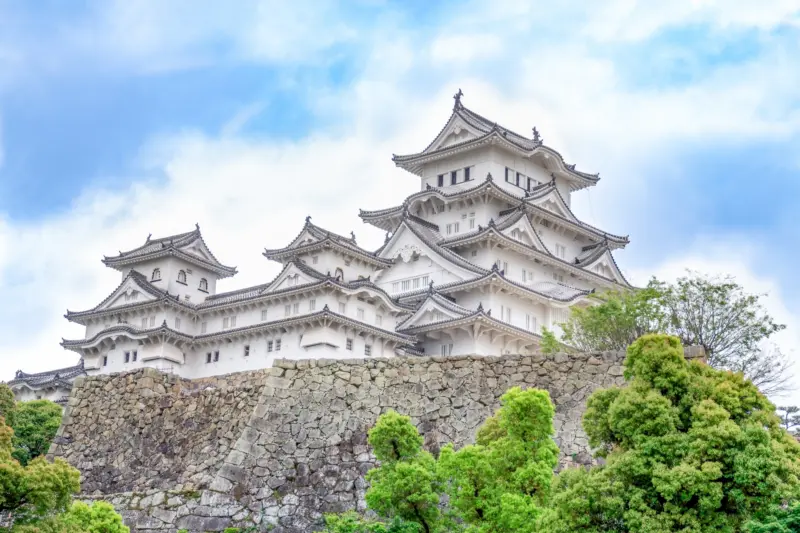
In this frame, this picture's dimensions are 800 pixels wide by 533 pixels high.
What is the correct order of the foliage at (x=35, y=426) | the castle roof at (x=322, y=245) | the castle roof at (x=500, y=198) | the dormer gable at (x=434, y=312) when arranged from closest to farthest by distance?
the foliage at (x=35, y=426) → the dormer gable at (x=434, y=312) → the castle roof at (x=322, y=245) → the castle roof at (x=500, y=198)

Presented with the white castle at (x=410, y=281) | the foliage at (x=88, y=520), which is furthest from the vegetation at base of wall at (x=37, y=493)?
the white castle at (x=410, y=281)

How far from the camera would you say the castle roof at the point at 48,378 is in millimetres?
60000

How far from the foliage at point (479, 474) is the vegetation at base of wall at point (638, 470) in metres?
0.02

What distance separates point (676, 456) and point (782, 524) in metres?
1.89

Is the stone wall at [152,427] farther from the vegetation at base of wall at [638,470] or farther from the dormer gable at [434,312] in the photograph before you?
the dormer gable at [434,312]

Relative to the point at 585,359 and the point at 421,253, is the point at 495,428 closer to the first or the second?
the point at 585,359

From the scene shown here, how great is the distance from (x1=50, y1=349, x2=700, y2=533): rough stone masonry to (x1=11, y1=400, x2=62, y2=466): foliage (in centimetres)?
1085

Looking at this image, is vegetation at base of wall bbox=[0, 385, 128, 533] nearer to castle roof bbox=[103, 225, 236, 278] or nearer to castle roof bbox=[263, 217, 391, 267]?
castle roof bbox=[263, 217, 391, 267]

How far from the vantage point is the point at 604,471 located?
16844mm

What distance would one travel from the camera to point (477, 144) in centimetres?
5919

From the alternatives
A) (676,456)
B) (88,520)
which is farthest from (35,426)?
(676,456)

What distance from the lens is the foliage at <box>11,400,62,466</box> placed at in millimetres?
36781

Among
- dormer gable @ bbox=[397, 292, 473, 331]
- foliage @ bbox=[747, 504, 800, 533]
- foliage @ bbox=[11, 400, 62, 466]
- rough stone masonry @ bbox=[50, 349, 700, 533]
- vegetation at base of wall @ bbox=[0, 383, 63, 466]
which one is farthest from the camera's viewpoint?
dormer gable @ bbox=[397, 292, 473, 331]

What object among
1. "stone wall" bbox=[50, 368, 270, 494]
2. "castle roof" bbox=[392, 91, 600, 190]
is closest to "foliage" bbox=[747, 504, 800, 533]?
"stone wall" bbox=[50, 368, 270, 494]
